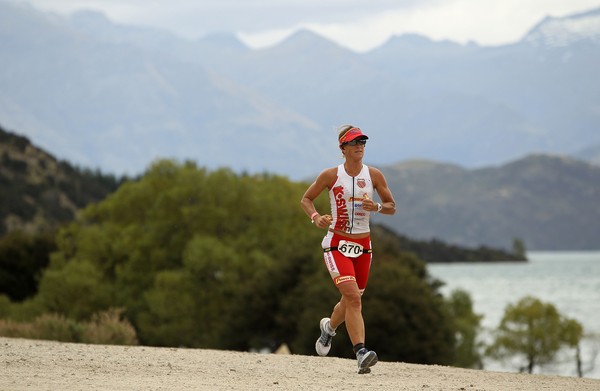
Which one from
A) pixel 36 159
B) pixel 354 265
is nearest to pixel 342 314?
pixel 354 265

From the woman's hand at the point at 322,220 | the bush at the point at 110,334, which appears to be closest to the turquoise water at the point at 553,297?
the bush at the point at 110,334

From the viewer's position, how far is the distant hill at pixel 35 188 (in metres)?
135

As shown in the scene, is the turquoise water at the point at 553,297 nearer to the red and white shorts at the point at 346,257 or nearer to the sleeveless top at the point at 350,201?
the red and white shorts at the point at 346,257

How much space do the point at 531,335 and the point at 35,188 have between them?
Answer: 290 ft

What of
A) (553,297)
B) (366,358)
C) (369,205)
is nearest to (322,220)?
(369,205)

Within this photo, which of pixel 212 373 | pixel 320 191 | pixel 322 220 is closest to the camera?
pixel 322 220

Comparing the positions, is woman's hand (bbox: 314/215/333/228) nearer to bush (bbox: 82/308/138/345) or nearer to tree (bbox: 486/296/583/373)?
bush (bbox: 82/308/138/345)

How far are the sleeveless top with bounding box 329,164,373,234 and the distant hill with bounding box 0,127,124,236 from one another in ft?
382

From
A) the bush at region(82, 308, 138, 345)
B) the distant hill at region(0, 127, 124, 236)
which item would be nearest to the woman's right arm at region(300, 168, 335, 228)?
the bush at region(82, 308, 138, 345)

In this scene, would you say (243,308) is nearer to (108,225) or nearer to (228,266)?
(228,266)

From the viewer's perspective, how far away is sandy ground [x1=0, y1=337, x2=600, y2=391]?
12023mm

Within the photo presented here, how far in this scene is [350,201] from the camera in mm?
13258

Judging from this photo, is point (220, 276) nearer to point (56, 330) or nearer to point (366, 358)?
point (56, 330)

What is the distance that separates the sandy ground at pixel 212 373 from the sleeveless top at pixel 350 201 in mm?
1745
